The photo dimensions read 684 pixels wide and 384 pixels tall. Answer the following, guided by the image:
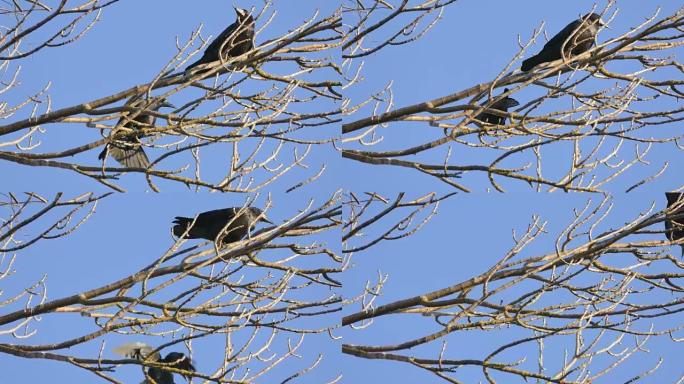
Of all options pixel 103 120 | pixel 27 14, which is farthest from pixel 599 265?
pixel 27 14

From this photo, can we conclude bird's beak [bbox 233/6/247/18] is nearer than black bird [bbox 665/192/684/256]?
No

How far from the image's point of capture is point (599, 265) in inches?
185

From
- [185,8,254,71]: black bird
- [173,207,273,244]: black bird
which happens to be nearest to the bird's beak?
[185,8,254,71]: black bird

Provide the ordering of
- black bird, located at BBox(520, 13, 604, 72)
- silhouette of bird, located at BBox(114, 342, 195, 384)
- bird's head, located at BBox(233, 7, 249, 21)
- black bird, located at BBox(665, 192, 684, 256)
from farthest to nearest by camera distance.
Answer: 1. bird's head, located at BBox(233, 7, 249, 21)
2. black bird, located at BBox(520, 13, 604, 72)
3. silhouette of bird, located at BBox(114, 342, 195, 384)
4. black bird, located at BBox(665, 192, 684, 256)

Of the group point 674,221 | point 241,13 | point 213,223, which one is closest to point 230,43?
point 241,13

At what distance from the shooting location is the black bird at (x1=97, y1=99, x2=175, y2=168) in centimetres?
489

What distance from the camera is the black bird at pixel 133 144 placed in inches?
193

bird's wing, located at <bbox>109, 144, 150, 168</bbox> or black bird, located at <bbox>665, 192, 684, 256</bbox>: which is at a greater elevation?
bird's wing, located at <bbox>109, 144, 150, 168</bbox>

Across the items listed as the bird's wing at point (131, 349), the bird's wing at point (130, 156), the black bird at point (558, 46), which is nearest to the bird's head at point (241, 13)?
the bird's wing at point (130, 156)

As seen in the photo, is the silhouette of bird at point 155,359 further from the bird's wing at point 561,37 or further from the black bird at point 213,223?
the bird's wing at point 561,37

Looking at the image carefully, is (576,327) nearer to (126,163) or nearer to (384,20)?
(384,20)

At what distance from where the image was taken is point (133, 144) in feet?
15.9

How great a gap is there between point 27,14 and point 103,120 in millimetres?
548

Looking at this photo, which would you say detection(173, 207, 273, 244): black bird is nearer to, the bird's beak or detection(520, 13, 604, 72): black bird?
the bird's beak
